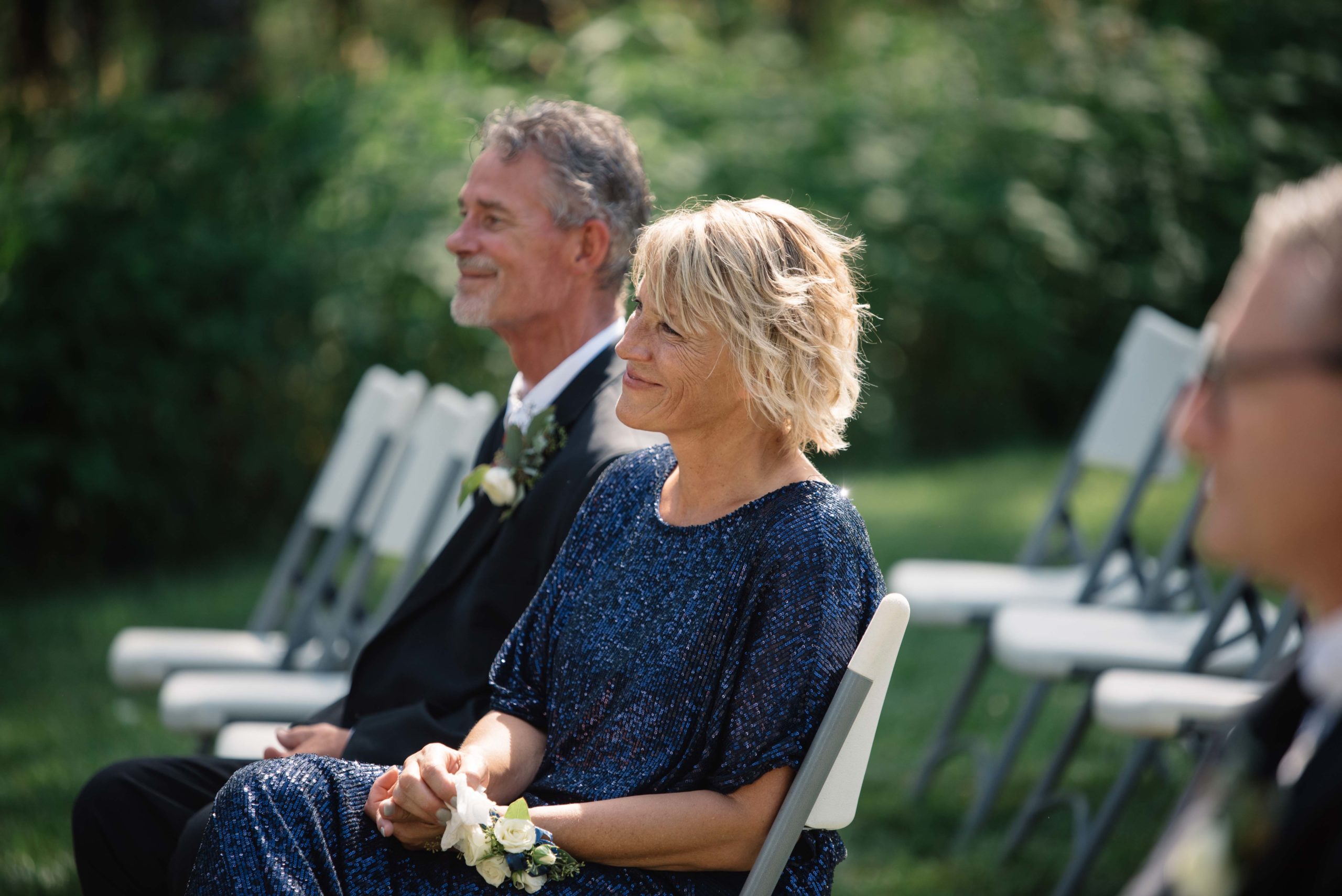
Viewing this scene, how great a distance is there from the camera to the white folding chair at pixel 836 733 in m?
1.98

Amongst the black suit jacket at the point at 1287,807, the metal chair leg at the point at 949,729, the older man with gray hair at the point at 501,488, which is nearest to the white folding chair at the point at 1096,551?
the metal chair leg at the point at 949,729

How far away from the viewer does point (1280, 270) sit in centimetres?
123

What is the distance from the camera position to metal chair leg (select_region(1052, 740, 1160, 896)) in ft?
11.5

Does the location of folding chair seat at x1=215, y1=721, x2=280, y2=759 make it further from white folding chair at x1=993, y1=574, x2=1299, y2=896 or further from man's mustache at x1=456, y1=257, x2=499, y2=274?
white folding chair at x1=993, y1=574, x2=1299, y2=896

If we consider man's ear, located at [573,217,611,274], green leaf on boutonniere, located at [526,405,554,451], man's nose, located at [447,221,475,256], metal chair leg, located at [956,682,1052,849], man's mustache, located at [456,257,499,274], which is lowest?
metal chair leg, located at [956,682,1052,849]

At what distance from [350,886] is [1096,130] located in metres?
9.97

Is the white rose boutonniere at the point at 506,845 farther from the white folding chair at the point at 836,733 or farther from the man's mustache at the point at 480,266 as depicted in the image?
the man's mustache at the point at 480,266

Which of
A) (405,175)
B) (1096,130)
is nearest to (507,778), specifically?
(405,175)

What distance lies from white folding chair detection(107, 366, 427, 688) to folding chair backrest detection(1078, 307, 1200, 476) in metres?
2.49

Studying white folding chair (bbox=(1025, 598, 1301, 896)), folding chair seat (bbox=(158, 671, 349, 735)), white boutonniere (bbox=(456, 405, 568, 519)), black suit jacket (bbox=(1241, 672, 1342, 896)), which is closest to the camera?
black suit jacket (bbox=(1241, 672, 1342, 896))

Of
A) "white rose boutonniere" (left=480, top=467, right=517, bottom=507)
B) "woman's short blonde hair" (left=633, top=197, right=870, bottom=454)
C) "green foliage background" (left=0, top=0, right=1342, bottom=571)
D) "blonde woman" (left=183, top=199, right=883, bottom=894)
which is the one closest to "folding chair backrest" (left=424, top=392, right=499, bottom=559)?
"white rose boutonniere" (left=480, top=467, right=517, bottom=507)

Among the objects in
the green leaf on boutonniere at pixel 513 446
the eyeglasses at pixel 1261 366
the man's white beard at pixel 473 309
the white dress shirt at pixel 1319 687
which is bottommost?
the green leaf on boutonniere at pixel 513 446

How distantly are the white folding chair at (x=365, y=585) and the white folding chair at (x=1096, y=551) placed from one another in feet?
5.15

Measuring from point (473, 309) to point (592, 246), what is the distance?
13.8 inches
